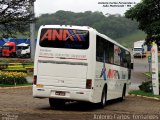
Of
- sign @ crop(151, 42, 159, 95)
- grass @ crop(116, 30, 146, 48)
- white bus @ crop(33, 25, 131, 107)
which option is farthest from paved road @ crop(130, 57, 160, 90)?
grass @ crop(116, 30, 146, 48)

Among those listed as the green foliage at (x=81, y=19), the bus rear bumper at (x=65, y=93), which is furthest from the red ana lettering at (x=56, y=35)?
the green foliage at (x=81, y=19)

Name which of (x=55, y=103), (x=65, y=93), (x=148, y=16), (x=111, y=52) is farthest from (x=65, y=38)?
(x=148, y=16)

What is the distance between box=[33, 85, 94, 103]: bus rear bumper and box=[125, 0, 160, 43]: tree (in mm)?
15549

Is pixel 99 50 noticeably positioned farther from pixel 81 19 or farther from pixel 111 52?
pixel 81 19

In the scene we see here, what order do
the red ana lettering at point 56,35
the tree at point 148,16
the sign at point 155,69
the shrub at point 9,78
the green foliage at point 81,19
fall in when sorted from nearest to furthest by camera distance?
the red ana lettering at point 56,35 → the sign at point 155,69 → the tree at point 148,16 → the shrub at point 9,78 → the green foliage at point 81,19

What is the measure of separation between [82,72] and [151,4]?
52.7 ft

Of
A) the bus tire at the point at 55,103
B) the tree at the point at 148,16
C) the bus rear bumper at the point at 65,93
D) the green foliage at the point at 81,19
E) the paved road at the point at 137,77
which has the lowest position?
the paved road at the point at 137,77

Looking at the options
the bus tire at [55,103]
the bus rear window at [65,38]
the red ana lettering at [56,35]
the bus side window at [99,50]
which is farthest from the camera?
the bus tire at [55,103]

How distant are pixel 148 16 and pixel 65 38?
15997mm

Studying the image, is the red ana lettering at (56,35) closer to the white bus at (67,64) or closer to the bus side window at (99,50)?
the white bus at (67,64)

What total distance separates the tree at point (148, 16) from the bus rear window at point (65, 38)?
1491cm

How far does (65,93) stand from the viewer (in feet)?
62.2

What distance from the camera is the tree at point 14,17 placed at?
1392cm

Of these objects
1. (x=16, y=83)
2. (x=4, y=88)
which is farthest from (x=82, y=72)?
(x=16, y=83)
